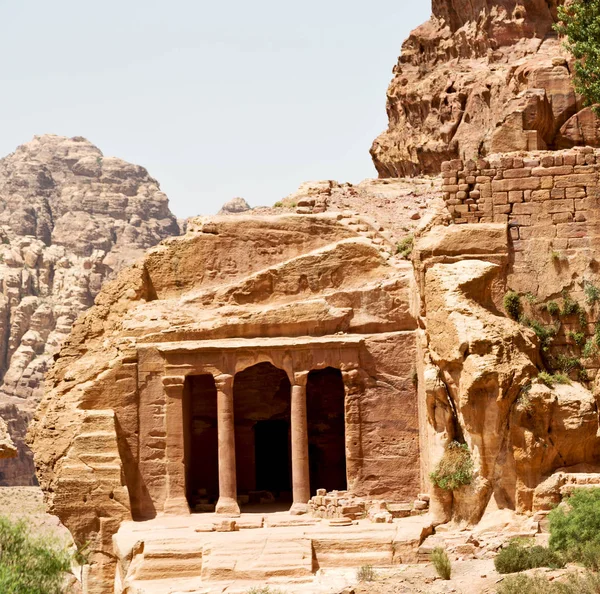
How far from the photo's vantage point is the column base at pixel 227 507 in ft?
130

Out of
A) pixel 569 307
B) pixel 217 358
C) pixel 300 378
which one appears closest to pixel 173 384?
pixel 217 358

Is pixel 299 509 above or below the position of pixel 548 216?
below

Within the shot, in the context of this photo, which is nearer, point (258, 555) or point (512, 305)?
point (258, 555)

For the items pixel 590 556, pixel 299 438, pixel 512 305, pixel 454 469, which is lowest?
pixel 590 556

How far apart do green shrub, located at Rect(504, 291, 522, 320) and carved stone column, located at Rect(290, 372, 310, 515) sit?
6.43 metres

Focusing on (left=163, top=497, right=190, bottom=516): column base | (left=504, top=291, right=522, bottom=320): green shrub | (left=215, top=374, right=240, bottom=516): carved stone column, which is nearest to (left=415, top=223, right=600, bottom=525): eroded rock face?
(left=504, top=291, right=522, bottom=320): green shrub

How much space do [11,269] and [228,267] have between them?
69.8 m

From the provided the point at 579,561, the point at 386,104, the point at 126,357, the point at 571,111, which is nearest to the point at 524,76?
the point at 571,111

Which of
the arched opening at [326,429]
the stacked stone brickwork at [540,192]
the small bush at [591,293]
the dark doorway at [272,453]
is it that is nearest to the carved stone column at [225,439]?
the arched opening at [326,429]

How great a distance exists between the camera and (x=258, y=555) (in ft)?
113

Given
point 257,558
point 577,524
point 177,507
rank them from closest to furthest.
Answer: point 577,524, point 257,558, point 177,507

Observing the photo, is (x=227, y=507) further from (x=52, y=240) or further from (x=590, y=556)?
(x=52, y=240)

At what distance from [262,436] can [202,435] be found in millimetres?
3976

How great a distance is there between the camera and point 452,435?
3562cm
